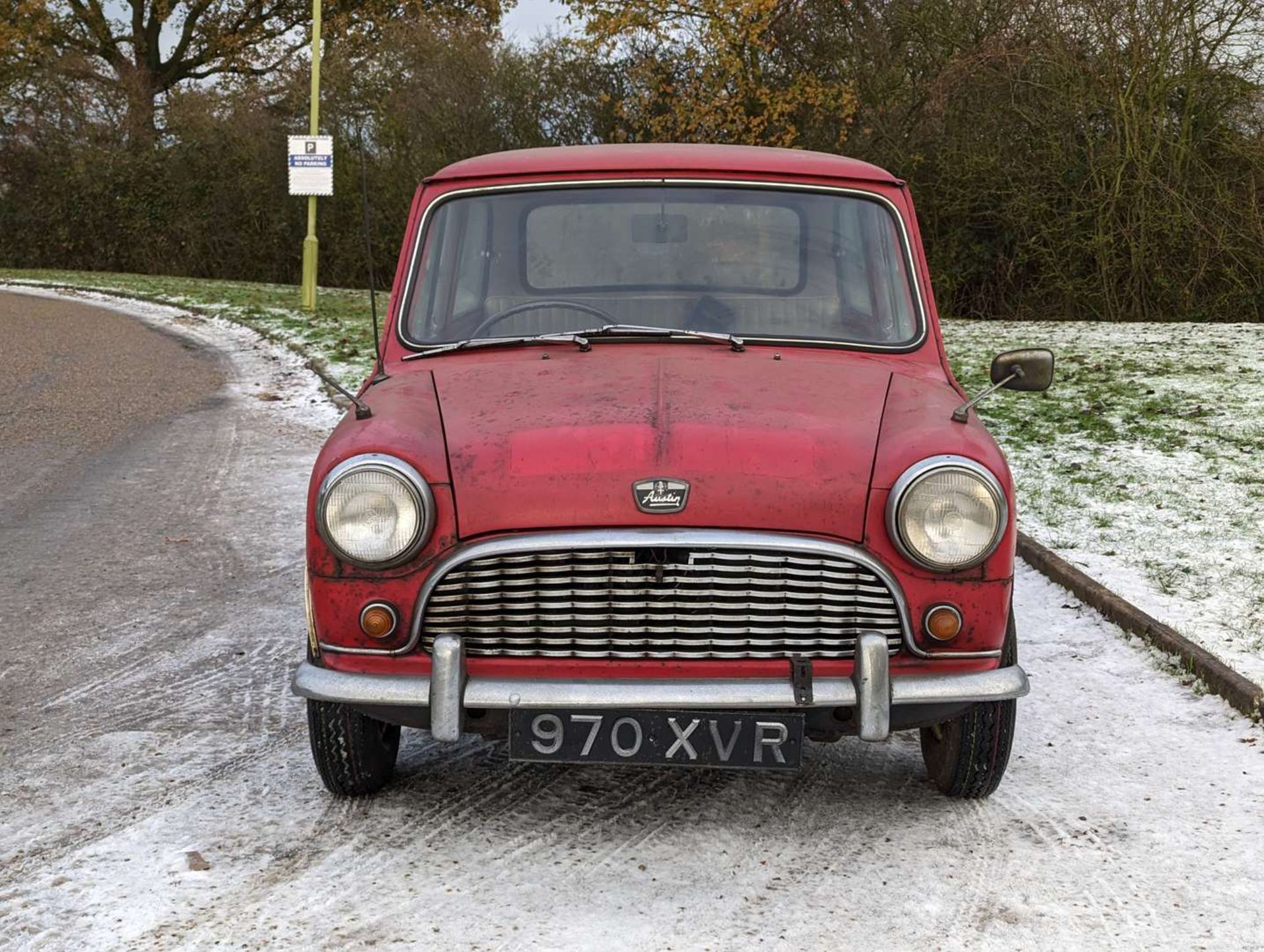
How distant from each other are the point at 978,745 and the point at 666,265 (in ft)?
5.62

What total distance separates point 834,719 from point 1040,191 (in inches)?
642

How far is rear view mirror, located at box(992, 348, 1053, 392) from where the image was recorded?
14.2 ft

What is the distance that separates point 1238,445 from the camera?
9.36m

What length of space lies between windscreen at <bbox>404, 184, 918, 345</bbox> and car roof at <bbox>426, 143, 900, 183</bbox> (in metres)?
0.07

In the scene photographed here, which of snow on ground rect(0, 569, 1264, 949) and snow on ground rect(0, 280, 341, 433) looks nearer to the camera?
snow on ground rect(0, 569, 1264, 949)

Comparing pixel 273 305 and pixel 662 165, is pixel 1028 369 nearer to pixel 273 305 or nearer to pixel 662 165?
pixel 662 165

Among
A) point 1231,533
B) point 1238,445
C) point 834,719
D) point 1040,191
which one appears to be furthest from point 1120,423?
point 1040,191

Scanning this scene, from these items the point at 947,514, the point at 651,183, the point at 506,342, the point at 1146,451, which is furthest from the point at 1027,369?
the point at 1146,451

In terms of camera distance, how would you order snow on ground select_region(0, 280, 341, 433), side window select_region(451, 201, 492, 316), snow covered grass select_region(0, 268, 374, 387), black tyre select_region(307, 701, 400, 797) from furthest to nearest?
snow covered grass select_region(0, 268, 374, 387) < snow on ground select_region(0, 280, 341, 433) < side window select_region(451, 201, 492, 316) < black tyre select_region(307, 701, 400, 797)

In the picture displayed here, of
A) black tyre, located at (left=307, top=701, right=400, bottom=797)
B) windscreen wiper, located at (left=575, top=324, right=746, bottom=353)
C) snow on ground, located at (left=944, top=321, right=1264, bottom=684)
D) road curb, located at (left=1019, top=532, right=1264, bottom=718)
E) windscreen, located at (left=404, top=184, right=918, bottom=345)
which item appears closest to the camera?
black tyre, located at (left=307, top=701, right=400, bottom=797)

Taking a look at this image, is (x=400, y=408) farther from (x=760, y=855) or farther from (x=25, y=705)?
(x=25, y=705)

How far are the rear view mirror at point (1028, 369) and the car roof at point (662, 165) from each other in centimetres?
73

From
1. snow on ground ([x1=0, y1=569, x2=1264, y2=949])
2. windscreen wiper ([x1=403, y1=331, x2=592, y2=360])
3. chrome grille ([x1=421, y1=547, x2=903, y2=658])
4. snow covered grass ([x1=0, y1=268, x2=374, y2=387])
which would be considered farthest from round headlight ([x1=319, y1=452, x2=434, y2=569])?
snow covered grass ([x1=0, y1=268, x2=374, y2=387])

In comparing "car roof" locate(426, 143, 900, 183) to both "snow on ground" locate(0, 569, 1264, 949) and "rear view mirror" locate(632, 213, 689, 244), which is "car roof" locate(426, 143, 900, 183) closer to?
"rear view mirror" locate(632, 213, 689, 244)
